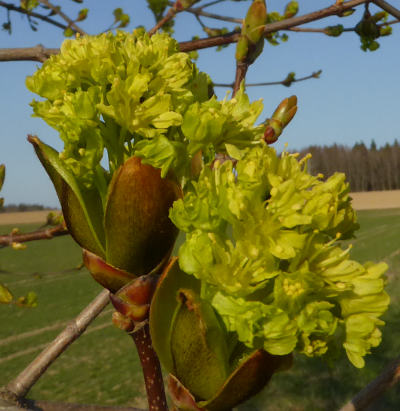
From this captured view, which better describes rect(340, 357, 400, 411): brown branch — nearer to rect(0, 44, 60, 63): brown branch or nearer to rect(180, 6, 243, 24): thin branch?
rect(0, 44, 60, 63): brown branch

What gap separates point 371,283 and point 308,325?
0.10 metres

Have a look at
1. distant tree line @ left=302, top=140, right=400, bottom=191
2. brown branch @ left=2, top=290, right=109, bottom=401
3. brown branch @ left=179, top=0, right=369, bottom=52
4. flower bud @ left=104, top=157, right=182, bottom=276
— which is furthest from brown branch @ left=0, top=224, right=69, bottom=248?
distant tree line @ left=302, top=140, right=400, bottom=191

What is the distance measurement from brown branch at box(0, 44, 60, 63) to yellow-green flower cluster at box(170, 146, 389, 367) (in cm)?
86

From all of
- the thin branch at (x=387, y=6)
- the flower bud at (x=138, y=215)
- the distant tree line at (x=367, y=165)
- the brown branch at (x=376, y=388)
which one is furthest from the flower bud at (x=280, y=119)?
the distant tree line at (x=367, y=165)

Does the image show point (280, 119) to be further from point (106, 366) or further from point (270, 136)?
point (106, 366)

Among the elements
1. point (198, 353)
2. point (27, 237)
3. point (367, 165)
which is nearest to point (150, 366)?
point (198, 353)

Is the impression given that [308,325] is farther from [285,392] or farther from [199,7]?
[285,392]

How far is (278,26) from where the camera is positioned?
129cm

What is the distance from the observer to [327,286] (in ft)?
1.91

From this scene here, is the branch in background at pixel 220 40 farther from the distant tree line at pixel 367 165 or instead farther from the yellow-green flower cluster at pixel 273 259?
the distant tree line at pixel 367 165

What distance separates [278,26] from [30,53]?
602mm

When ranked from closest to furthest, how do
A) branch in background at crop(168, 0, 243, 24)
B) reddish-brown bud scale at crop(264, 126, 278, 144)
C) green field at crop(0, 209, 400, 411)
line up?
reddish-brown bud scale at crop(264, 126, 278, 144) → branch in background at crop(168, 0, 243, 24) → green field at crop(0, 209, 400, 411)

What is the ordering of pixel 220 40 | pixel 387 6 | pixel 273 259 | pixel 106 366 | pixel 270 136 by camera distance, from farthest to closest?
1. pixel 106 366
2. pixel 387 6
3. pixel 220 40
4. pixel 270 136
5. pixel 273 259

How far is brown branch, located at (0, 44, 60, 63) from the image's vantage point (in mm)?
1292
